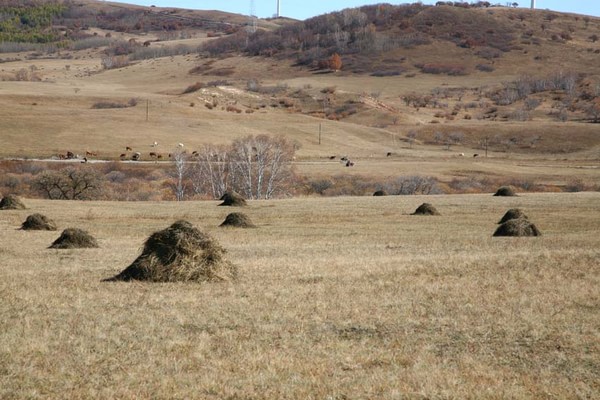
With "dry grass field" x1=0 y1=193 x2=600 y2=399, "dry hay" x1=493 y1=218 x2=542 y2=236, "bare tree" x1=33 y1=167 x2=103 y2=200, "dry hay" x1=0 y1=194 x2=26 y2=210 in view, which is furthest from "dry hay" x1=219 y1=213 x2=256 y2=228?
"bare tree" x1=33 y1=167 x2=103 y2=200

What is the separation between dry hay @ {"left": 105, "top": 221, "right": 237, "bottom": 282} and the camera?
18.0 metres

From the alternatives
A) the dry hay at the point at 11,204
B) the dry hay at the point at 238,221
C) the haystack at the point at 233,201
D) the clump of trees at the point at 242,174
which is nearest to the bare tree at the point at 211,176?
the clump of trees at the point at 242,174

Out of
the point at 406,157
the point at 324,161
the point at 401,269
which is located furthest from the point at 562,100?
the point at 401,269

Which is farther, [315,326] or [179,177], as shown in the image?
[179,177]

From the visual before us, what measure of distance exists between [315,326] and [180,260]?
18.9ft

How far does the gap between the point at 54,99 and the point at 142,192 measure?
3245 inches

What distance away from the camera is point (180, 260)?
1816 cm

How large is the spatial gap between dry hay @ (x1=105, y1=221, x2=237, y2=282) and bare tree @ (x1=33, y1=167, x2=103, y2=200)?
48120 millimetres

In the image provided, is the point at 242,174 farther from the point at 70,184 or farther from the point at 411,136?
the point at 411,136

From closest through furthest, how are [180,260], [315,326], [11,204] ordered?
[315,326]
[180,260]
[11,204]

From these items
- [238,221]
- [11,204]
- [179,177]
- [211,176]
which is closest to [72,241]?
[238,221]

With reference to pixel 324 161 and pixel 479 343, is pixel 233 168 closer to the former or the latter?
pixel 324 161

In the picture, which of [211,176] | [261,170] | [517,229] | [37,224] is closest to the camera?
[517,229]

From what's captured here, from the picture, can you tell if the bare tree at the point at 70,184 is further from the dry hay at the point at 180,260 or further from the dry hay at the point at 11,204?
the dry hay at the point at 180,260
